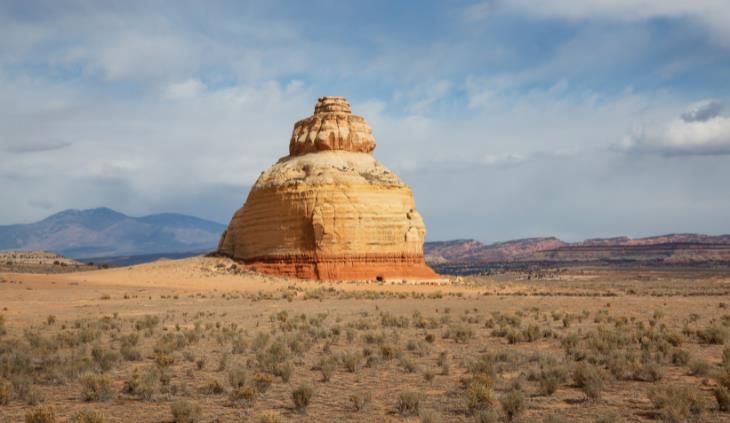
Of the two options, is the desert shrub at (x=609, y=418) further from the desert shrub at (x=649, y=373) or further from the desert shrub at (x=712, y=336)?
the desert shrub at (x=712, y=336)

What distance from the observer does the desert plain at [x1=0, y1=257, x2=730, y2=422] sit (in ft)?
31.8

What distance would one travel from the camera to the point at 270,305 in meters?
28.7

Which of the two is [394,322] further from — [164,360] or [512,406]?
[512,406]

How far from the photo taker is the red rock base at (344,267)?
44969mm

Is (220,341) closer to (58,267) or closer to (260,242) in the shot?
(260,242)

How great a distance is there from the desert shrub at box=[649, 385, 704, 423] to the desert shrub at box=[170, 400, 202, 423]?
20.3ft

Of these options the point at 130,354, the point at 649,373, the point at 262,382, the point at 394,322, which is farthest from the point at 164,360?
the point at 649,373

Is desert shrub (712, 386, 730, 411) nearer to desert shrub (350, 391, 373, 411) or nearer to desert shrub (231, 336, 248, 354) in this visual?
desert shrub (350, 391, 373, 411)

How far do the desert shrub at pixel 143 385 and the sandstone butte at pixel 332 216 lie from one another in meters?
32.9

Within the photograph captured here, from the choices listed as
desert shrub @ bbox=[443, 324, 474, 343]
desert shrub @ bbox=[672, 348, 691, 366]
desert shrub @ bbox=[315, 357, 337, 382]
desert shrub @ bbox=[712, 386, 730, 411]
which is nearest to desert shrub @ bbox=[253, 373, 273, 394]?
desert shrub @ bbox=[315, 357, 337, 382]

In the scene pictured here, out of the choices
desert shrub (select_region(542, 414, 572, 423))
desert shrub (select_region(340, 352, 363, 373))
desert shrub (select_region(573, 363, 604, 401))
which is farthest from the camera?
desert shrub (select_region(340, 352, 363, 373))

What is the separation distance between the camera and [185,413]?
29.6ft

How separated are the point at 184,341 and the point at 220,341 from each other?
864 millimetres

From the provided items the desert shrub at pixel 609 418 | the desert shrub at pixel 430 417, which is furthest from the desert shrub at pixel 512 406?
the desert shrub at pixel 609 418
